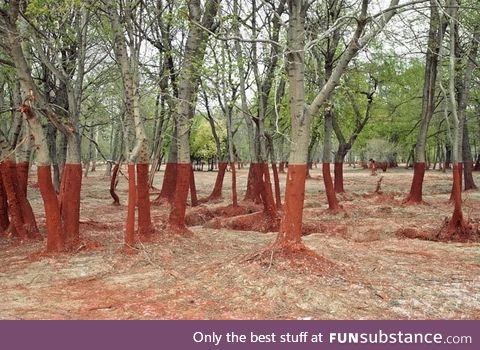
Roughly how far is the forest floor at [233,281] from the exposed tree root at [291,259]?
0.04 meters

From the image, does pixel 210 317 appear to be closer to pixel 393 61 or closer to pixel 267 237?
pixel 267 237

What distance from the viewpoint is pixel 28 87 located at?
880cm

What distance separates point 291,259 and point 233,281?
107 centimetres

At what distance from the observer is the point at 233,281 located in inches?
287

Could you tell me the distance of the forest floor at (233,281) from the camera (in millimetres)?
6199

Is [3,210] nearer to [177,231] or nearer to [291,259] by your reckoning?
[177,231]

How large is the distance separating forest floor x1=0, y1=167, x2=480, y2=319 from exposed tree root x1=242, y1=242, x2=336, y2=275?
0.04m

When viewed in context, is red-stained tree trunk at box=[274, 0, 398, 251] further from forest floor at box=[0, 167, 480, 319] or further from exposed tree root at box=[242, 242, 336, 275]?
forest floor at box=[0, 167, 480, 319]

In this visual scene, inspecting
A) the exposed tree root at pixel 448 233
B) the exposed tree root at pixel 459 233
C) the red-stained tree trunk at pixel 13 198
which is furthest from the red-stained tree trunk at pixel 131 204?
the exposed tree root at pixel 459 233

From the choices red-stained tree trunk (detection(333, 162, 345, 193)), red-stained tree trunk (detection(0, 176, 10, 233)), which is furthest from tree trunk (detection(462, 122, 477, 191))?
red-stained tree trunk (detection(0, 176, 10, 233))

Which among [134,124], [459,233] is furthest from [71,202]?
[459,233]

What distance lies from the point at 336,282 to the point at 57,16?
952 cm

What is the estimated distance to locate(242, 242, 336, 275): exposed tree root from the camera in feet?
24.6

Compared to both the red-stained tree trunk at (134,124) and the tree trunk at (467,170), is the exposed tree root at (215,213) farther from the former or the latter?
the tree trunk at (467,170)
